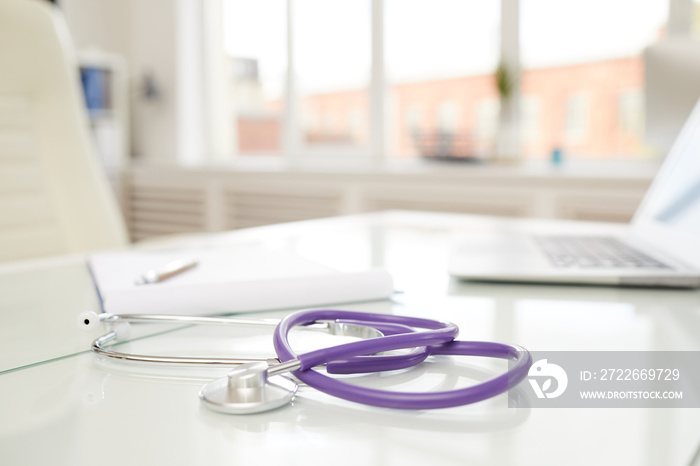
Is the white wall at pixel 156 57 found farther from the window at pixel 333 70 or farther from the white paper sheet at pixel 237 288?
the white paper sheet at pixel 237 288

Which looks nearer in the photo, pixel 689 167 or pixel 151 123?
pixel 689 167

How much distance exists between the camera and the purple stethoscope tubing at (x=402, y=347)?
28 centimetres

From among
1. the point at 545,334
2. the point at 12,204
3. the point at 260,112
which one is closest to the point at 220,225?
the point at 260,112

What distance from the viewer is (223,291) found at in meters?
0.50

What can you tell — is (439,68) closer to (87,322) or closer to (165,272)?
(165,272)

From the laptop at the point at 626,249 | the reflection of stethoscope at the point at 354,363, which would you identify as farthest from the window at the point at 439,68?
the reflection of stethoscope at the point at 354,363

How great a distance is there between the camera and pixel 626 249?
2.58ft

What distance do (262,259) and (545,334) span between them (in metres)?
0.32

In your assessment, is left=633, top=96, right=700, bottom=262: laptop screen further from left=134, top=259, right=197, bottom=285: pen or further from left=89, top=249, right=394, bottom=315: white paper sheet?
left=134, top=259, right=197, bottom=285: pen

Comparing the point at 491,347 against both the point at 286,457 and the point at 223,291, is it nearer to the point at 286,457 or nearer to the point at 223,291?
the point at 286,457

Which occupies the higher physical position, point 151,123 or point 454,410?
point 151,123

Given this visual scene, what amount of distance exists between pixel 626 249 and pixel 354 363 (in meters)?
0.58

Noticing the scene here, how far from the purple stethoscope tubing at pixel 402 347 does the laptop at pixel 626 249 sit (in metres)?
0.28

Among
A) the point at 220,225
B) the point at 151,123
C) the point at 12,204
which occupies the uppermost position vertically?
the point at 151,123
